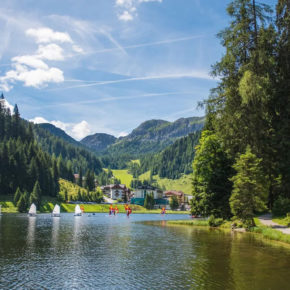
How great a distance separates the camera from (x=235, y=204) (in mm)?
48719

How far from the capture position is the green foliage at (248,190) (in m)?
47.7

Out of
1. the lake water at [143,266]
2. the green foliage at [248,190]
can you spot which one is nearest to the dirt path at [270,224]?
the green foliage at [248,190]

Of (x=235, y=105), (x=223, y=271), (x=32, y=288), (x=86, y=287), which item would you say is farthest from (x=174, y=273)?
(x=235, y=105)

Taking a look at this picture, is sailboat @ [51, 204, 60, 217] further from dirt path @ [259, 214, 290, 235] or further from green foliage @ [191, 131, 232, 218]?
dirt path @ [259, 214, 290, 235]

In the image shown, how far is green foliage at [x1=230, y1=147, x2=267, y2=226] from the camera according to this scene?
4770 cm

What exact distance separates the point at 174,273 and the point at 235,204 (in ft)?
97.4

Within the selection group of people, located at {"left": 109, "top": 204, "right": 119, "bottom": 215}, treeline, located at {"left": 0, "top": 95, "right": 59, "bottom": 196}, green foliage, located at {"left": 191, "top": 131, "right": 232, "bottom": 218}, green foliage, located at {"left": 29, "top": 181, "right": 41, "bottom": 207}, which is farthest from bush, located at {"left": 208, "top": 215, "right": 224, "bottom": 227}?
→ treeline, located at {"left": 0, "top": 95, "right": 59, "bottom": 196}

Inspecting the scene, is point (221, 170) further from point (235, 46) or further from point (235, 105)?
point (235, 46)

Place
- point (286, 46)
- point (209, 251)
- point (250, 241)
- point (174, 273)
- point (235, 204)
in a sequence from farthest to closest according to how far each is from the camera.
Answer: point (286, 46) < point (235, 204) < point (250, 241) < point (209, 251) < point (174, 273)

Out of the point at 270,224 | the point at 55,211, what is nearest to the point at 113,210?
the point at 55,211

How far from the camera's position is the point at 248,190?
48.1 m

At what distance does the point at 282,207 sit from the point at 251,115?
580 inches

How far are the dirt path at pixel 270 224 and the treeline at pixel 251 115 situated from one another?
2724 mm

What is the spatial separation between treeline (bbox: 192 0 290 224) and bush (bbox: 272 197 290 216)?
3.61ft
